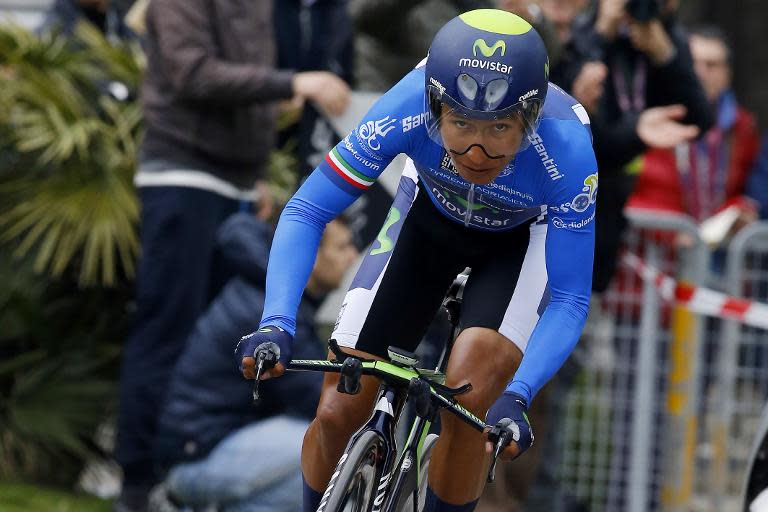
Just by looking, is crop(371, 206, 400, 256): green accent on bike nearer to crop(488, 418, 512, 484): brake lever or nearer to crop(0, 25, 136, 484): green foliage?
crop(488, 418, 512, 484): brake lever

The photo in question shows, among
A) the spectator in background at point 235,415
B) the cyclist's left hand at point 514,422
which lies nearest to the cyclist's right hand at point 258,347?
the cyclist's left hand at point 514,422

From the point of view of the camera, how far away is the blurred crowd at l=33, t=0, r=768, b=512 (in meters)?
7.22

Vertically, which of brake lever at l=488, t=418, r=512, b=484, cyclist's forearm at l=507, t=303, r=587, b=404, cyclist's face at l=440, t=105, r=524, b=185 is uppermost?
cyclist's face at l=440, t=105, r=524, b=185

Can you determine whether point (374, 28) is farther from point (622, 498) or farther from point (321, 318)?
point (622, 498)

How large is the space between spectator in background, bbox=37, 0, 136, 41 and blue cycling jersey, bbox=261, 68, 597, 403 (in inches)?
144

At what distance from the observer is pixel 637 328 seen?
819 cm

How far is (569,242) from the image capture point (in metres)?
5.22

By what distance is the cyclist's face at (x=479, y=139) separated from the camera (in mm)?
4883

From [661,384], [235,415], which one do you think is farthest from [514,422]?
[661,384]

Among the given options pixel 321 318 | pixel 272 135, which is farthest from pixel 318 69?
pixel 321 318

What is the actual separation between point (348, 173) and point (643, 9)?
8.24 ft

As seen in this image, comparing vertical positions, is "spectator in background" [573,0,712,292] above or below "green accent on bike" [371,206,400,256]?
below

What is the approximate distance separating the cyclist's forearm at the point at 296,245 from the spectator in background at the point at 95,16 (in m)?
3.65

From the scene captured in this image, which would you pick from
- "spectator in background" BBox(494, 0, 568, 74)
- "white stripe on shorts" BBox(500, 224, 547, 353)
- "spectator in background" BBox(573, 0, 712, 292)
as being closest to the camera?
"spectator in background" BBox(573, 0, 712, 292)
